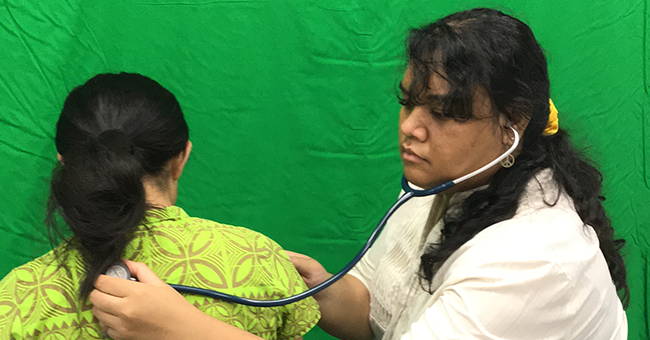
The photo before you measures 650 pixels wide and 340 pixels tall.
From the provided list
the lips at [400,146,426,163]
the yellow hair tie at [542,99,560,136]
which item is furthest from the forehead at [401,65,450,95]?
the yellow hair tie at [542,99,560,136]

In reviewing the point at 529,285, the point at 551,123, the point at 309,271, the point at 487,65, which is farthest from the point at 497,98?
the point at 309,271

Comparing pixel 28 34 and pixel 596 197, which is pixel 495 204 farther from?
pixel 28 34

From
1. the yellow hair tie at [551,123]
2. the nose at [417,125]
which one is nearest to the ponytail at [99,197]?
the nose at [417,125]

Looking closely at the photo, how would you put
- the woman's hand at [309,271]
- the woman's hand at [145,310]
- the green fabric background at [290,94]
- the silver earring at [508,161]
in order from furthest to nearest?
the green fabric background at [290,94], the woman's hand at [309,271], the silver earring at [508,161], the woman's hand at [145,310]

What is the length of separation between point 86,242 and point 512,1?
3.82ft

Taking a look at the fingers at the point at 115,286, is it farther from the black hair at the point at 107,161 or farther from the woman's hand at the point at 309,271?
the woman's hand at the point at 309,271

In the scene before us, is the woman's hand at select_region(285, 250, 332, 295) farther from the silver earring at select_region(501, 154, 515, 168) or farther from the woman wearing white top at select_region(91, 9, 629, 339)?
the silver earring at select_region(501, 154, 515, 168)

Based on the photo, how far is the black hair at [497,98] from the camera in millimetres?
942

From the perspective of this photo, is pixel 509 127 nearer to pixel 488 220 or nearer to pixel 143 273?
pixel 488 220

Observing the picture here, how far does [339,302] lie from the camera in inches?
49.1

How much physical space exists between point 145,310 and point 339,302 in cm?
53

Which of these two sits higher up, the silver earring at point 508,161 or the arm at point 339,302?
the silver earring at point 508,161

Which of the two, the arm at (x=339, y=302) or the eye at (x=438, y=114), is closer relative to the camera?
the eye at (x=438, y=114)

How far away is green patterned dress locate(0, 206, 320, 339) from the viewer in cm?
82
